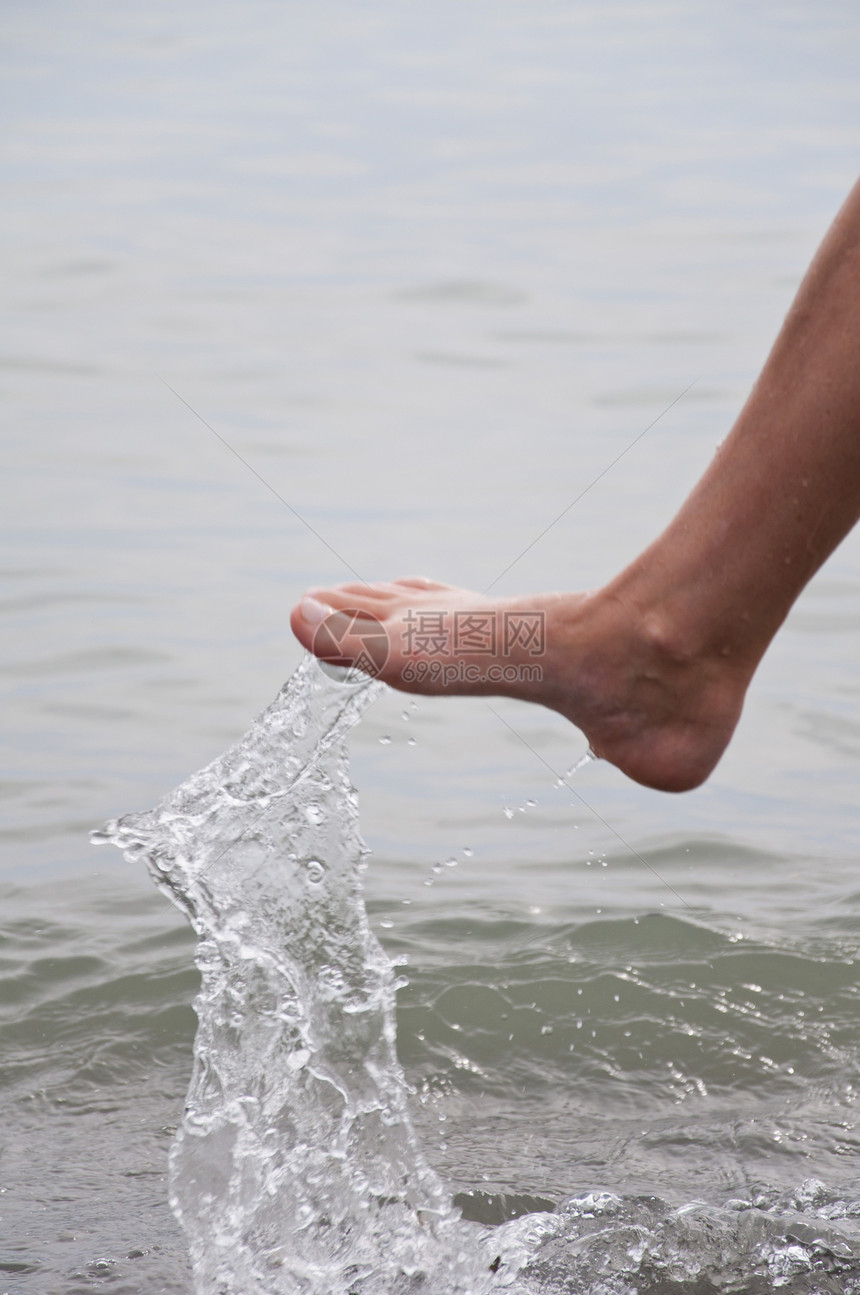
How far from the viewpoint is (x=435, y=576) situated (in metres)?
3.38

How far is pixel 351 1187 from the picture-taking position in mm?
1533

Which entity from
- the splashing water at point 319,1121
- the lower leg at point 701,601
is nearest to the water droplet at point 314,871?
the splashing water at point 319,1121

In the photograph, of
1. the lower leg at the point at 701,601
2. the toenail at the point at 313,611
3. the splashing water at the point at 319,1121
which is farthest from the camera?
the toenail at the point at 313,611

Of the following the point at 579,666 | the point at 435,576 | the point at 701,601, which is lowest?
the point at 435,576

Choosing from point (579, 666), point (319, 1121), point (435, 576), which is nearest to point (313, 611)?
point (579, 666)

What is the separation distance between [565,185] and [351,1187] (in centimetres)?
650

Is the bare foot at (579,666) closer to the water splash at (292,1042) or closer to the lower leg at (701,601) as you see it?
the lower leg at (701,601)

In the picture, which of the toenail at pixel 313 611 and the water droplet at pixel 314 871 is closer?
the toenail at pixel 313 611

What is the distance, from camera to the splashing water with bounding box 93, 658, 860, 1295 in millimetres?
1404

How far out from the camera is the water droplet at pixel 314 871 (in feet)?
5.88

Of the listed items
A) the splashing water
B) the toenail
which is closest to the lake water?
the splashing water

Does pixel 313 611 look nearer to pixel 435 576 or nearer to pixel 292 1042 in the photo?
pixel 292 1042

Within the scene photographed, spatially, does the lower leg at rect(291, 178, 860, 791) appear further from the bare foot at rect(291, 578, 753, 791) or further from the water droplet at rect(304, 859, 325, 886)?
the water droplet at rect(304, 859, 325, 886)

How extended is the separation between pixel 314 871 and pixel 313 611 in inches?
14.4
